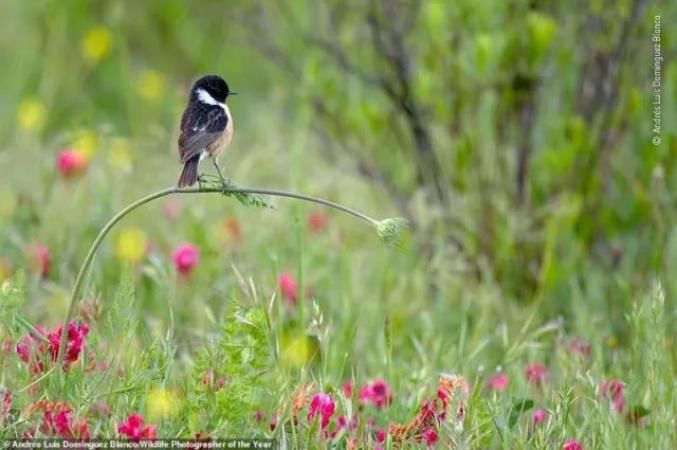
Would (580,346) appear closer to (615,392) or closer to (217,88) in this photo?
(615,392)

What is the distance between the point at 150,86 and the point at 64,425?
4.01 m

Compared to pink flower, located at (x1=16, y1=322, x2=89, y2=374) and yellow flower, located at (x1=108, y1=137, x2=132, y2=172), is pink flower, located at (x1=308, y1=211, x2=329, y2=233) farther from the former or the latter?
pink flower, located at (x1=16, y1=322, x2=89, y2=374)

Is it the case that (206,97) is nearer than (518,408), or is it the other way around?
(206,97)

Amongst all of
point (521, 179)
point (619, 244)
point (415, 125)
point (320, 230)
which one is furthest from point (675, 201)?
point (320, 230)

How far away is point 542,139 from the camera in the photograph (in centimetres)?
510

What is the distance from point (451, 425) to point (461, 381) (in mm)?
154

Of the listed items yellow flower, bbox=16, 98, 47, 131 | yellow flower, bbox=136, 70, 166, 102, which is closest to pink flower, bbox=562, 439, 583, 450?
yellow flower, bbox=16, 98, 47, 131

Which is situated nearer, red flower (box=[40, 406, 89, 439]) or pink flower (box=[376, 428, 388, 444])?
red flower (box=[40, 406, 89, 439])

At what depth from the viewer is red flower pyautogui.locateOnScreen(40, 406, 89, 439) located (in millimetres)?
2564

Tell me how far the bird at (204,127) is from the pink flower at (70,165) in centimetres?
184

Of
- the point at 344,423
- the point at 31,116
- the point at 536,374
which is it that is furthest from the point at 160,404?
the point at 31,116

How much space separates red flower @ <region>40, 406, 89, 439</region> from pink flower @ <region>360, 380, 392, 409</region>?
0.79 meters

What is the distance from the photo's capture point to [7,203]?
15.5ft

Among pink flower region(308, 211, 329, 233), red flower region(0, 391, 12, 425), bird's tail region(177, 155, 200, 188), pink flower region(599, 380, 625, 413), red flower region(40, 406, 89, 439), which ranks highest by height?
pink flower region(308, 211, 329, 233)
